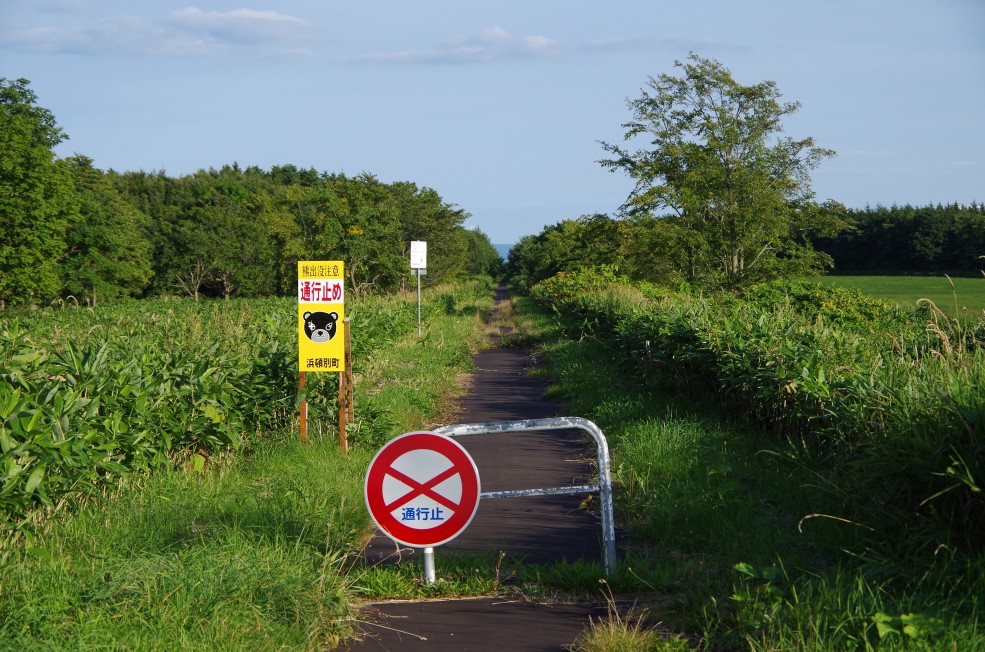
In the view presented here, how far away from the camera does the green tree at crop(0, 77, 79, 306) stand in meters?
44.1

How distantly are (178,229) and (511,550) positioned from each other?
6777 cm

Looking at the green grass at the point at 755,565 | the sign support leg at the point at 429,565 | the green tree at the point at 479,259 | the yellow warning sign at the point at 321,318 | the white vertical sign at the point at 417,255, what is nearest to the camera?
the green grass at the point at 755,565

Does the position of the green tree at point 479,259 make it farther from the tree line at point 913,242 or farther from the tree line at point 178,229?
the tree line at point 913,242

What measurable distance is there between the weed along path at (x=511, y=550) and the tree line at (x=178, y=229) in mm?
17424

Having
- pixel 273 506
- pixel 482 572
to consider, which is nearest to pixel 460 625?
pixel 482 572

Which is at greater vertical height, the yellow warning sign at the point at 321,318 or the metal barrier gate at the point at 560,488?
the yellow warning sign at the point at 321,318

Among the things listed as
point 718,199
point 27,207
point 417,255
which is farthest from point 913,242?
point 27,207

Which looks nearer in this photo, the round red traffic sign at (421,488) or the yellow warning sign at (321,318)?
the round red traffic sign at (421,488)

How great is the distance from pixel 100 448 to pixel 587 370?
1049 centimetres

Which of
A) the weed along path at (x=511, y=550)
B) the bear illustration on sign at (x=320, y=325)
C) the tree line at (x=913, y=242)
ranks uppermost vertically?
the tree line at (x=913, y=242)

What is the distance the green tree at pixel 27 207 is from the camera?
44.1 metres

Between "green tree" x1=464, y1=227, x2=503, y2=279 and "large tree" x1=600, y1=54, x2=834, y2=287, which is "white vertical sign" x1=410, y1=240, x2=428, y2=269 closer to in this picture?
"large tree" x1=600, y1=54, x2=834, y2=287

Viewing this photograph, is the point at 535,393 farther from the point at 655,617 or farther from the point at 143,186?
the point at 143,186

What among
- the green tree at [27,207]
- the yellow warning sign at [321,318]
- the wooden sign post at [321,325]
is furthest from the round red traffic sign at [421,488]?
the green tree at [27,207]
